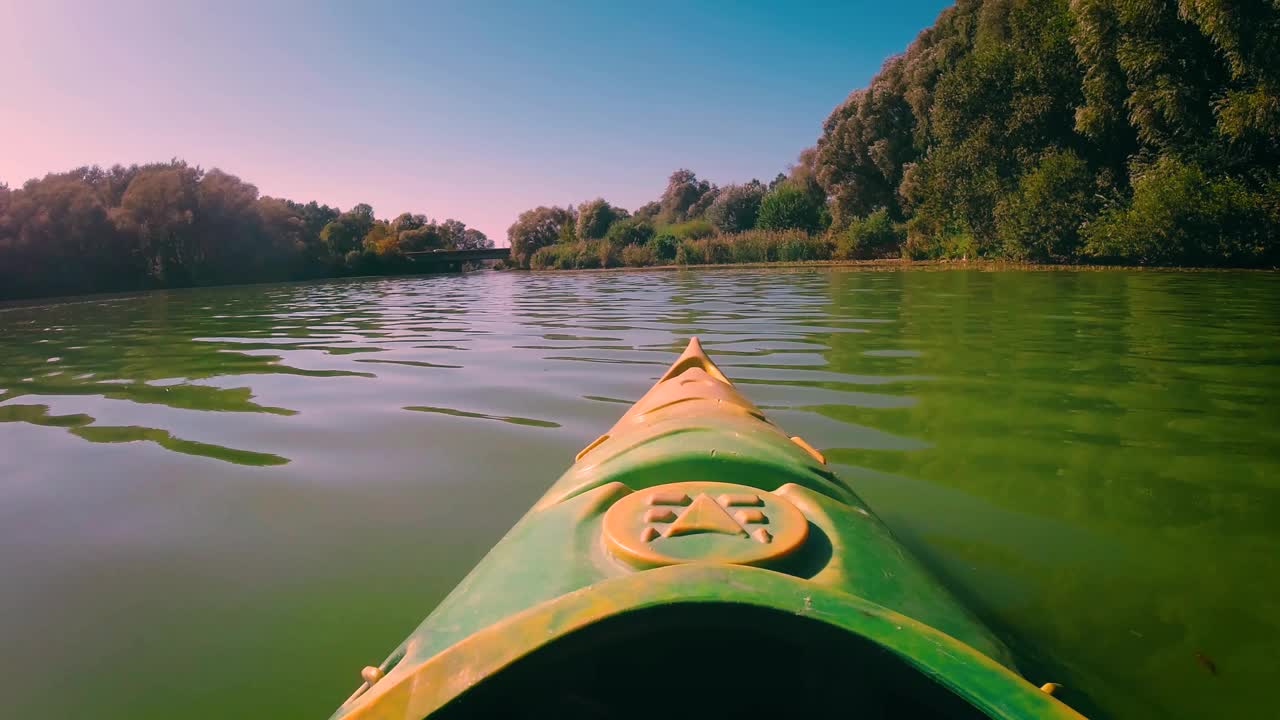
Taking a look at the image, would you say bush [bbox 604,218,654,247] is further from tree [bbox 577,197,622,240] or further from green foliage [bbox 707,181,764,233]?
tree [bbox 577,197,622,240]

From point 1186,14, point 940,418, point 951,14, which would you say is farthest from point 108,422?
point 951,14

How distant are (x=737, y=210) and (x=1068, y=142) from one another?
2214cm

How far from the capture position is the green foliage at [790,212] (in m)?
31.4

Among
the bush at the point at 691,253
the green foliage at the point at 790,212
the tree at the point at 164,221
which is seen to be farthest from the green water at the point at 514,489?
the tree at the point at 164,221

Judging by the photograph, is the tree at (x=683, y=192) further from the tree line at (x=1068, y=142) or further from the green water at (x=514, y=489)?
the green water at (x=514, y=489)

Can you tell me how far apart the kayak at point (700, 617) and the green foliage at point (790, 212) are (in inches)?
1207

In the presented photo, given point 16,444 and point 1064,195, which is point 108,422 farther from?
point 1064,195

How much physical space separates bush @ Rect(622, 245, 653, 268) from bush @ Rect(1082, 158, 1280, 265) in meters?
19.6

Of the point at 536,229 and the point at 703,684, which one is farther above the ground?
the point at 536,229

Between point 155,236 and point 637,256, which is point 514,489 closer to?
point 637,256

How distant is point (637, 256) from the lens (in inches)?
1238

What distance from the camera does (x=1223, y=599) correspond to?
1.80 m

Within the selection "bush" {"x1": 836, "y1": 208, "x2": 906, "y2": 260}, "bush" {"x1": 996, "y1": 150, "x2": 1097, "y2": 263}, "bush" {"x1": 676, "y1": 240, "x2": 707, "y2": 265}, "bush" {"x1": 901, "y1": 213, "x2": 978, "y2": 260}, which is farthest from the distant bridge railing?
"bush" {"x1": 996, "y1": 150, "x2": 1097, "y2": 263}

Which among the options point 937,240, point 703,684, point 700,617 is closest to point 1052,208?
point 937,240
